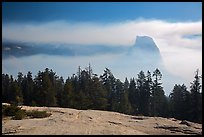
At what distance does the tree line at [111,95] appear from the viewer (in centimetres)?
4775

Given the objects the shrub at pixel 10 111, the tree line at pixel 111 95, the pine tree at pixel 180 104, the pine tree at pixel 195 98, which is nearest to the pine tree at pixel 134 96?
the tree line at pixel 111 95

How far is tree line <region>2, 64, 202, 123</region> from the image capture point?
47750 millimetres

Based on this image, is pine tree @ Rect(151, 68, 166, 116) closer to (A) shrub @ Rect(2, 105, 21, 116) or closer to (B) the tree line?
(B) the tree line

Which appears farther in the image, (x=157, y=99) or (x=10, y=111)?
(x=157, y=99)

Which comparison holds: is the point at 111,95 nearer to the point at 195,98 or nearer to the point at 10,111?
the point at 195,98

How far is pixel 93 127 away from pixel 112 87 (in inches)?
1731

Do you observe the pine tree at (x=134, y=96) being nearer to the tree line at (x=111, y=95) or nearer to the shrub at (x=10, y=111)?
the tree line at (x=111, y=95)

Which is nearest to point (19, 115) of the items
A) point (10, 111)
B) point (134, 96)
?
point (10, 111)

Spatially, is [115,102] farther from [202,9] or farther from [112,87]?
[202,9]

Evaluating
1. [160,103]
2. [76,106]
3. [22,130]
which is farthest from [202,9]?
[160,103]

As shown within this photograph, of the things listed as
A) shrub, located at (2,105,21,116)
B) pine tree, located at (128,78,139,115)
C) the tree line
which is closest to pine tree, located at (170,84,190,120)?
the tree line

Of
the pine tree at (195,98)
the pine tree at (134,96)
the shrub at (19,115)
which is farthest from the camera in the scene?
the pine tree at (134,96)

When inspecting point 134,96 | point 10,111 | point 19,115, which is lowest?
point 19,115

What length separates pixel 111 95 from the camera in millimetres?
58625
